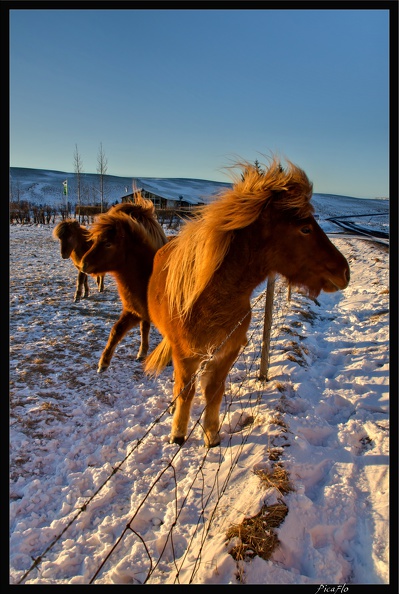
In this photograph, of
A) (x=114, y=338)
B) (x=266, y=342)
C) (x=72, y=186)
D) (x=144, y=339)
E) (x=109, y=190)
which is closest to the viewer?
(x=266, y=342)

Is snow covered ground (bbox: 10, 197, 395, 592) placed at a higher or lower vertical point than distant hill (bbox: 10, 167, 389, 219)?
lower

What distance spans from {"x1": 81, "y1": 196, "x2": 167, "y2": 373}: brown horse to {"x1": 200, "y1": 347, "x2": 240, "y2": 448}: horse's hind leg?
1.86 m

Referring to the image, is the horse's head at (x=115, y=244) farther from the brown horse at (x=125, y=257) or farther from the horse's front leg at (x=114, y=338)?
the horse's front leg at (x=114, y=338)

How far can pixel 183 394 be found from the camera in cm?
289

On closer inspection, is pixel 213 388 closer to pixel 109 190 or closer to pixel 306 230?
pixel 306 230

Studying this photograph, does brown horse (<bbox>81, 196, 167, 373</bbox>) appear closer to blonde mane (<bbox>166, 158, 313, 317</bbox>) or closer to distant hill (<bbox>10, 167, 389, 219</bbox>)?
blonde mane (<bbox>166, 158, 313, 317</bbox>)

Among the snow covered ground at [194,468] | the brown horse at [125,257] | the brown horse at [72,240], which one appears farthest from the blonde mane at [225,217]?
the brown horse at [72,240]

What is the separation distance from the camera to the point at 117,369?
464 cm

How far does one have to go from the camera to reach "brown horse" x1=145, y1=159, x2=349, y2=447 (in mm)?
2295

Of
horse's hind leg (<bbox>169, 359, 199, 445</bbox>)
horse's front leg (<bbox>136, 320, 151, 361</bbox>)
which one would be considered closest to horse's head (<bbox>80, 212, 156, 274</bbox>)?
horse's front leg (<bbox>136, 320, 151, 361</bbox>)

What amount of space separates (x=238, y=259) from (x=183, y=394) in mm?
1372

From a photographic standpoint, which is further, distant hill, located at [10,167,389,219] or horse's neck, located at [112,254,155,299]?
distant hill, located at [10,167,389,219]

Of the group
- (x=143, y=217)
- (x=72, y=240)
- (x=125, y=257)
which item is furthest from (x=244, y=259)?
(x=72, y=240)

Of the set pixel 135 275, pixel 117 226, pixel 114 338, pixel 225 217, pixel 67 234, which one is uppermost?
pixel 67 234
